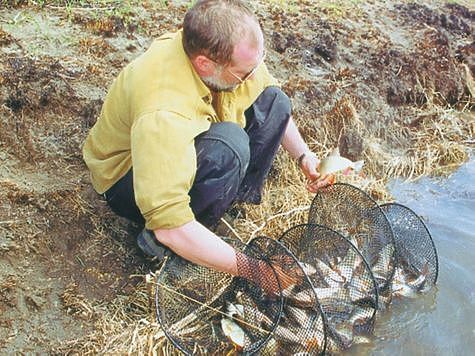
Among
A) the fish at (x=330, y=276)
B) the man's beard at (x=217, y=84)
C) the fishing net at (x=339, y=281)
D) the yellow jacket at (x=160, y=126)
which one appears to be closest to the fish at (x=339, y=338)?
the fishing net at (x=339, y=281)

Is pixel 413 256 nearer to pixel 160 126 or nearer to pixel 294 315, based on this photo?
pixel 294 315

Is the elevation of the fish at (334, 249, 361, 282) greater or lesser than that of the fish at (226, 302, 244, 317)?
greater

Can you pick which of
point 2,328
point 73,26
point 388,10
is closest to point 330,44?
point 388,10

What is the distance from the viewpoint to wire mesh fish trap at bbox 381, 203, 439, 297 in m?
4.15

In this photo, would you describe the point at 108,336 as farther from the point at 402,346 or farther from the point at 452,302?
the point at 452,302

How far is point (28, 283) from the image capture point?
3.63m

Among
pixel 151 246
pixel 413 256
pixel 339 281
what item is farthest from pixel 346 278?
pixel 151 246

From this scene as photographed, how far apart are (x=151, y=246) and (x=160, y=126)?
1000 mm

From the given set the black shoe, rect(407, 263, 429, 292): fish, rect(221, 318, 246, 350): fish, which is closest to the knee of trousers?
the black shoe

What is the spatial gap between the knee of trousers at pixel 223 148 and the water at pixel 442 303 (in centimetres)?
134

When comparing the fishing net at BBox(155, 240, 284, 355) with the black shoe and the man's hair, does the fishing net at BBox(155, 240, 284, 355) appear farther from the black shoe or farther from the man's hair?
the man's hair

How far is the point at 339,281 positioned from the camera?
373 centimetres

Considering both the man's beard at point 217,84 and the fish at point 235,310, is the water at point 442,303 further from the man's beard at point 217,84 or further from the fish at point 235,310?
the man's beard at point 217,84

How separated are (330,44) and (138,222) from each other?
11.1 ft
